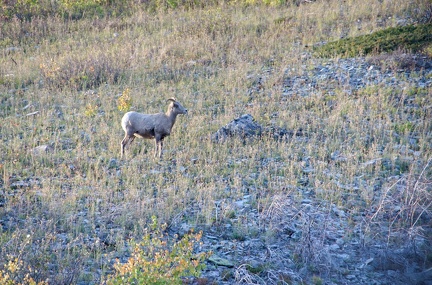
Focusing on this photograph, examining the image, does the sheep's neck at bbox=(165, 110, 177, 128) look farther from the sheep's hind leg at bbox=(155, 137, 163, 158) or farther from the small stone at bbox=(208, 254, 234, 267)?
the small stone at bbox=(208, 254, 234, 267)

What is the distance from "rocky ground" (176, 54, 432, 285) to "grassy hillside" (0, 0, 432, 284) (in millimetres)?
93

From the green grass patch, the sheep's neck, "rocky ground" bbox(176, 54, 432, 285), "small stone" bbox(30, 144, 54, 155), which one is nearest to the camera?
"rocky ground" bbox(176, 54, 432, 285)

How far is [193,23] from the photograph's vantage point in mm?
21438

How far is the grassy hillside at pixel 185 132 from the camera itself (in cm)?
830

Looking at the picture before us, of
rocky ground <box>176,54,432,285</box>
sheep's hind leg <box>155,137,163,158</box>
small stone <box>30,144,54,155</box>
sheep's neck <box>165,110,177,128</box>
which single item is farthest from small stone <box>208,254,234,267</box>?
small stone <box>30,144,54,155</box>

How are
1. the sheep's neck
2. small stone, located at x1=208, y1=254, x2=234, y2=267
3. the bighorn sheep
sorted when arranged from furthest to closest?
1. the sheep's neck
2. the bighorn sheep
3. small stone, located at x1=208, y1=254, x2=234, y2=267

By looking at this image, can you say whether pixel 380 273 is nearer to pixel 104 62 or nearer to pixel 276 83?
pixel 276 83

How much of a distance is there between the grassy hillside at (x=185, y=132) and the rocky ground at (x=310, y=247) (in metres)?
0.09

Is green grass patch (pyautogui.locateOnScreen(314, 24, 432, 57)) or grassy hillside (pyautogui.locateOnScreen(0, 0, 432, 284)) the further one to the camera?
green grass patch (pyautogui.locateOnScreen(314, 24, 432, 57))

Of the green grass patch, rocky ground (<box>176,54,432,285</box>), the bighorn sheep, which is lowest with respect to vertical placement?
rocky ground (<box>176,54,432,285</box>)

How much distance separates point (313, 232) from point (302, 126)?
5.50 meters

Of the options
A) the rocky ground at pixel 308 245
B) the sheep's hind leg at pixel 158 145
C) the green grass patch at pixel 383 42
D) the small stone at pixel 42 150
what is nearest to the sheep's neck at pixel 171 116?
the sheep's hind leg at pixel 158 145

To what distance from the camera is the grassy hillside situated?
8305 mm

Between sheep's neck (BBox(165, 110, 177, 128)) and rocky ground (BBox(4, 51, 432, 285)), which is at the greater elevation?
sheep's neck (BBox(165, 110, 177, 128))
